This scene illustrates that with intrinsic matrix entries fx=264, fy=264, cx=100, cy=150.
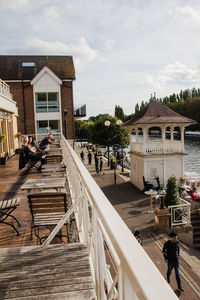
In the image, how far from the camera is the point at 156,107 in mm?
26641

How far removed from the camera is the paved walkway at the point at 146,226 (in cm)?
1035

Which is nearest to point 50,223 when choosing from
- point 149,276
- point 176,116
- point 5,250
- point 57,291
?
point 5,250

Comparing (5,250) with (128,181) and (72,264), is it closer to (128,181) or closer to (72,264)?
(72,264)

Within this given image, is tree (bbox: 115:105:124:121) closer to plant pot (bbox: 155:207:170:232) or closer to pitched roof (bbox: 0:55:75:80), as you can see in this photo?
pitched roof (bbox: 0:55:75:80)

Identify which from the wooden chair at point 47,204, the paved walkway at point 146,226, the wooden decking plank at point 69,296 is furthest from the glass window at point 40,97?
the wooden decking plank at point 69,296

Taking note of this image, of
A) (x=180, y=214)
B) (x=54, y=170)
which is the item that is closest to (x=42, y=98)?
(x=180, y=214)

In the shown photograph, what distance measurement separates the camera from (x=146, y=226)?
1623 centimetres

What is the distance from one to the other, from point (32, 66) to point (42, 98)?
5.06 m

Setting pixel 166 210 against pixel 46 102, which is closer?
pixel 166 210

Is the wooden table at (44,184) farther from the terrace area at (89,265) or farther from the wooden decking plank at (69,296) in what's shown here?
the wooden decking plank at (69,296)

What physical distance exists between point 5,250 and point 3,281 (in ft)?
2.10

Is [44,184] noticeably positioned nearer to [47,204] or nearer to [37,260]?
[47,204]

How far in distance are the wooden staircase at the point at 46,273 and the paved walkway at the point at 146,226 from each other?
8.46 meters

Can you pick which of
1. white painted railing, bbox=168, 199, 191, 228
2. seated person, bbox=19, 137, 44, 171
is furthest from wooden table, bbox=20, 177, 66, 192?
white painted railing, bbox=168, 199, 191, 228
